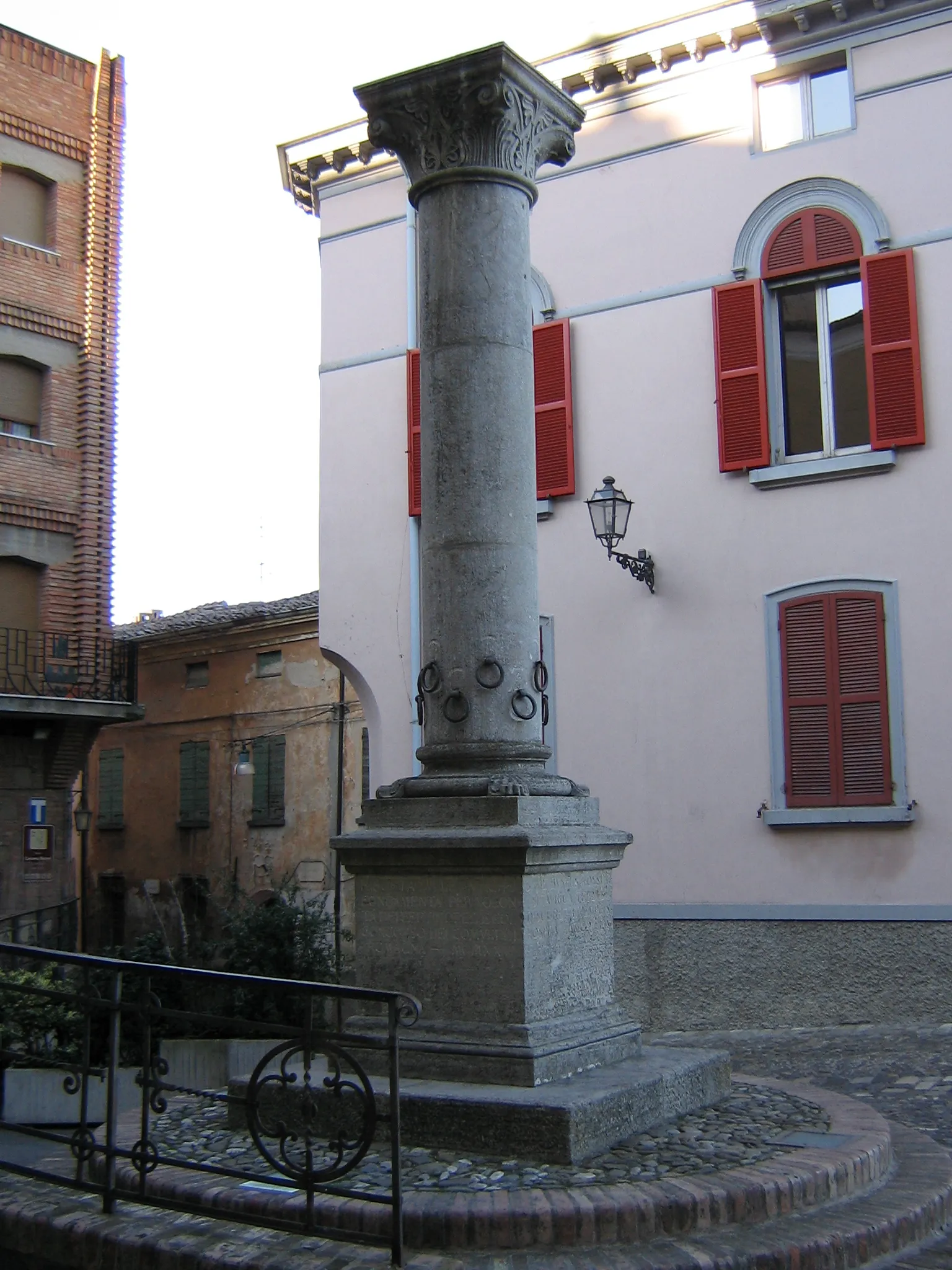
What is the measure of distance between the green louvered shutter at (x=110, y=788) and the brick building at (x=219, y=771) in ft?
0.11

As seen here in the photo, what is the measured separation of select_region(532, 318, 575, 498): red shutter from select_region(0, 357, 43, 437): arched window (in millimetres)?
11021

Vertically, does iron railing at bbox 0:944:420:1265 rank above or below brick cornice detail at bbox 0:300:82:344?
below

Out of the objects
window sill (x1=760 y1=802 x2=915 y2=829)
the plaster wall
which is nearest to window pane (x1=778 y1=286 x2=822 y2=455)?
the plaster wall

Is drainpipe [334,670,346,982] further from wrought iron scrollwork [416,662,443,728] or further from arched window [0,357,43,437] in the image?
wrought iron scrollwork [416,662,443,728]

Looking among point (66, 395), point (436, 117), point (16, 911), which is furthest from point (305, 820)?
point (436, 117)

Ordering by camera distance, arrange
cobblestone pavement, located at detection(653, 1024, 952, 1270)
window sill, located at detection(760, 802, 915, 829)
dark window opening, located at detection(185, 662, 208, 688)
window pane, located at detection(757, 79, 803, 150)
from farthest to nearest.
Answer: dark window opening, located at detection(185, 662, 208, 688)
window pane, located at detection(757, 79, 803, 150)
window sill, located at detection(760, 802, 915, 829)
cobblestone pavement, located at detection(653, 1024, 952, 1270)

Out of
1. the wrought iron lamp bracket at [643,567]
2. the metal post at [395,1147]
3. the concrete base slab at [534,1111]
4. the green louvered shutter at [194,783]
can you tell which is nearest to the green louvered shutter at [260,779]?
the green louvered shutter at [194,783]

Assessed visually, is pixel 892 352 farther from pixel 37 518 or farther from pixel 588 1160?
pixel 37 518

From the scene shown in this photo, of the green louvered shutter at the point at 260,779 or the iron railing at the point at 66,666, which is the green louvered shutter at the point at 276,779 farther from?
the iron railing at the point at 66,666

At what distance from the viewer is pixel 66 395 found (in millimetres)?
21984

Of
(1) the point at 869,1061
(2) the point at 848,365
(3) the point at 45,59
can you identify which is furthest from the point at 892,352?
(3) the point at 45,59

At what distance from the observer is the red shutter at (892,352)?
11.6 m

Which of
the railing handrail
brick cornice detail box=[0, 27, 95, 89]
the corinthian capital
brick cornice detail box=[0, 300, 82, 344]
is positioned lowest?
the railing handrail

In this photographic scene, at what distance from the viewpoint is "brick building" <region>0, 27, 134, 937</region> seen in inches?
815
